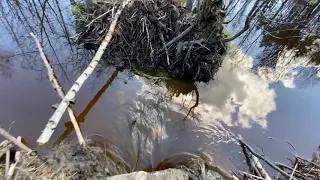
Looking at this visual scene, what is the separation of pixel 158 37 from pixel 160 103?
1386 millimetres

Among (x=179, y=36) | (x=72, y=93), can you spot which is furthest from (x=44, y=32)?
(x=179, y=36)

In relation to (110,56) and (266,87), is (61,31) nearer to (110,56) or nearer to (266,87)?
(110,56)

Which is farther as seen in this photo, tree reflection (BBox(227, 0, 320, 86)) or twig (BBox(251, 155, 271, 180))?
tree reflection (BBox(227, 0, 320, 86))

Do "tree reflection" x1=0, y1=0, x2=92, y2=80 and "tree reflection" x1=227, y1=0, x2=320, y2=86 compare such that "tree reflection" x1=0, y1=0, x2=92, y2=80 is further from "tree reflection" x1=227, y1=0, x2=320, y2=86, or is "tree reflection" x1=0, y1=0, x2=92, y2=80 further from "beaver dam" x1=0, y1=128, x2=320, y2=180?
"tree reflection" x1=227, y1=0, x2=320, y2=86

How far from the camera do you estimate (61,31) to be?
6.57 metres

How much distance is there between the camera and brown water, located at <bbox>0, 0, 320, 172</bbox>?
4.52 meters

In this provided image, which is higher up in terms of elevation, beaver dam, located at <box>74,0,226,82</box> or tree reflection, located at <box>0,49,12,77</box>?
beaver dam, located at <box>74,0,226,82</box>

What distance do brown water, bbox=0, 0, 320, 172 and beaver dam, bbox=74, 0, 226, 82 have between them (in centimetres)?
32

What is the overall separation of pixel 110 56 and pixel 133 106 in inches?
55.7

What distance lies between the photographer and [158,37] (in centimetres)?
568

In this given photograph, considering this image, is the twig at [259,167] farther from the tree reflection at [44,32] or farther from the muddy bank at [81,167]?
the tree reflection at [44,32]

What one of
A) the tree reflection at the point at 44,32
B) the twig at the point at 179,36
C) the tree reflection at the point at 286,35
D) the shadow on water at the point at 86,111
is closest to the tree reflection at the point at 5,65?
the tree reflection at the point at 44,32

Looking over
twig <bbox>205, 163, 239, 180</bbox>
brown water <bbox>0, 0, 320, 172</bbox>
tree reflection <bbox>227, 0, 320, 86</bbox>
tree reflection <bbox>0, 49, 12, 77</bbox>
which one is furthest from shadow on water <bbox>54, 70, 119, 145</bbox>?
tree reflection <bbox>227, 0, 320, 86</bbox>

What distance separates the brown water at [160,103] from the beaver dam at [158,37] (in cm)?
32
